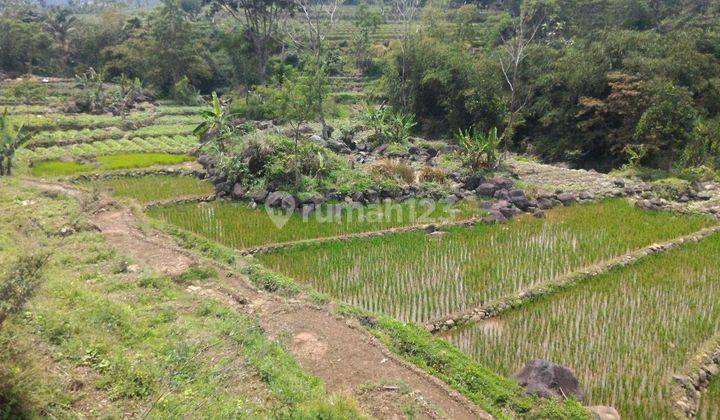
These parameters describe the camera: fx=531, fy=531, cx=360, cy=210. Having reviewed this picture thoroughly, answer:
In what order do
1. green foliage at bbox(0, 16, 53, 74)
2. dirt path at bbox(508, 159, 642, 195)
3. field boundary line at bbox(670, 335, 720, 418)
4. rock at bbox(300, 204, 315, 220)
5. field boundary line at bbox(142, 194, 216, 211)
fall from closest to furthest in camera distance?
field boundary line at bbox(670, 335, 720, 418) < rock at bbox(300, 204, 315, 220) < field boundary line at bbox(142, 194, 216, 211) < dirt path at bbox(508, 159, 642, 195) < green foliage at bbox(0, 16, 53, 74)

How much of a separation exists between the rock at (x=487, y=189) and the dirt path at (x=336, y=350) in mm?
10437

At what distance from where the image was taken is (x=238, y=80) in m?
46.8

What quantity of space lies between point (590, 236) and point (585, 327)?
5257mm

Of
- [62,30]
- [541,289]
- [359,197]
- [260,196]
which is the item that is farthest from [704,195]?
[62,30]

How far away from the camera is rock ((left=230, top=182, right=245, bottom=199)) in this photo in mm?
17953

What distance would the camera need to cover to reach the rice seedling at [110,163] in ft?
70.7

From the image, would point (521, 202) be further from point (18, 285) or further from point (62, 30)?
point (62, 30)

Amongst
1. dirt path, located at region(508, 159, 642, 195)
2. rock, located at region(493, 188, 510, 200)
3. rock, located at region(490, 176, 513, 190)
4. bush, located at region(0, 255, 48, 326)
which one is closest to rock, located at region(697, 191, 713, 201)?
dirt path, located at region(508, 159, 642, 195)

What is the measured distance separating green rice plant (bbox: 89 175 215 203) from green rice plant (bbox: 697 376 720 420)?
50.6 ft

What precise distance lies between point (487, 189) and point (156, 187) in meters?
12.0

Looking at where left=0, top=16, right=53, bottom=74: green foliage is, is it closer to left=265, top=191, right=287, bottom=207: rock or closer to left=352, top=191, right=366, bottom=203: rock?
left=265, top=191, right=287, bottom=207: rock

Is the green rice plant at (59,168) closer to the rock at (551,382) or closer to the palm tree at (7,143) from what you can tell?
the palm tree at (7,143)

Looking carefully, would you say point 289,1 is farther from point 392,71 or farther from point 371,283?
point 371,283

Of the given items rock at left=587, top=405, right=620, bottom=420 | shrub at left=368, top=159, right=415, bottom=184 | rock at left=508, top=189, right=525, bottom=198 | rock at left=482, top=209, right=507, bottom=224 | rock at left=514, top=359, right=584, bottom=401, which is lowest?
A: rock at left=587, top=405, right=620, bottom=420
